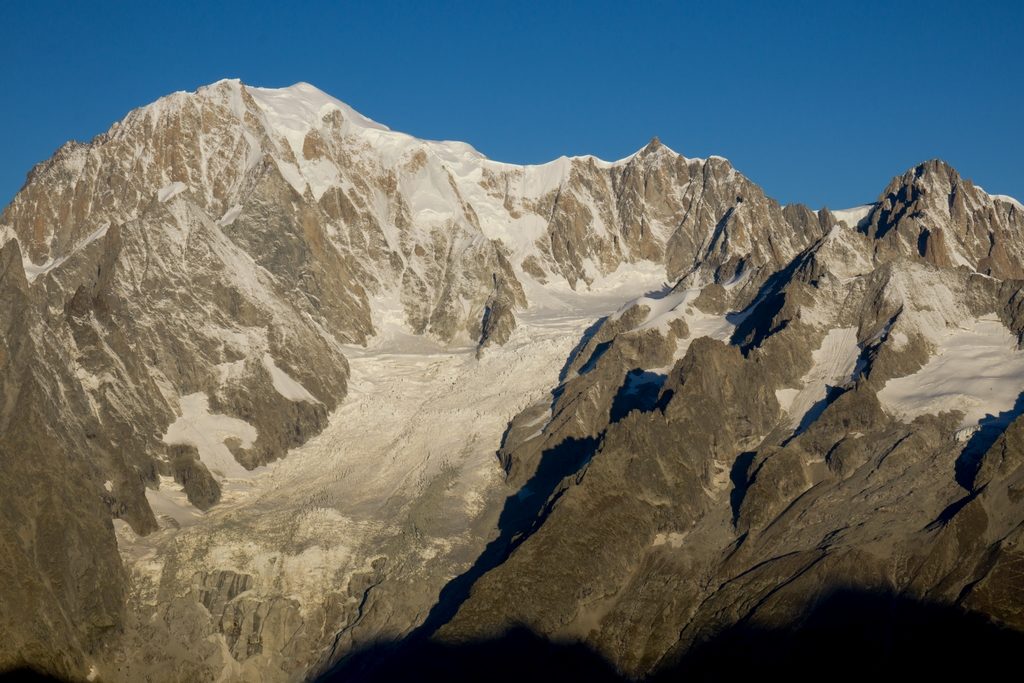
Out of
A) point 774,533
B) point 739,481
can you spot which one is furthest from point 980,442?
point 739,481

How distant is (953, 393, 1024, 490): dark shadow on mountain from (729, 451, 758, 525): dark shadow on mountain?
22.1 metres

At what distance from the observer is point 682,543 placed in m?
185

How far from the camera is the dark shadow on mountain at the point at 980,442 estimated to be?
177500 mm

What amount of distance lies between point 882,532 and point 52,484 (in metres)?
86.1

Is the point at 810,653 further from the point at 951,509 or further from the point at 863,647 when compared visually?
the point at 951,509

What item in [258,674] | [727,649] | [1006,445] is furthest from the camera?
[258,674]

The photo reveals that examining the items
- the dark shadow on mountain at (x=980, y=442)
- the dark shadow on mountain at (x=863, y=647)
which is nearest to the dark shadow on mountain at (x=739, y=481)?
the dark shadow on mountain at (x=980, y=442)

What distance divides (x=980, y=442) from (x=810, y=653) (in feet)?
117

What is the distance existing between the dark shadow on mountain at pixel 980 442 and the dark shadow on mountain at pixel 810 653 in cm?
1920

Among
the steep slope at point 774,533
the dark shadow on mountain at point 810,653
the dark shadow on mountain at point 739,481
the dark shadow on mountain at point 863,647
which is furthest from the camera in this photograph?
the dark shadow on mountain at point 739,481

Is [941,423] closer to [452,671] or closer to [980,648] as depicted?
[980,648]

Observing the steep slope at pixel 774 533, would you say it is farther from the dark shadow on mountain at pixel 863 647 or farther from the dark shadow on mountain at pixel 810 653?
the dark shadow on mountain at pixel 863 647

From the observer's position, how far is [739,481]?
19475 centimetres

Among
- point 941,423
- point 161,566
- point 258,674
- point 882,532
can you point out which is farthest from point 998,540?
point 161,566
